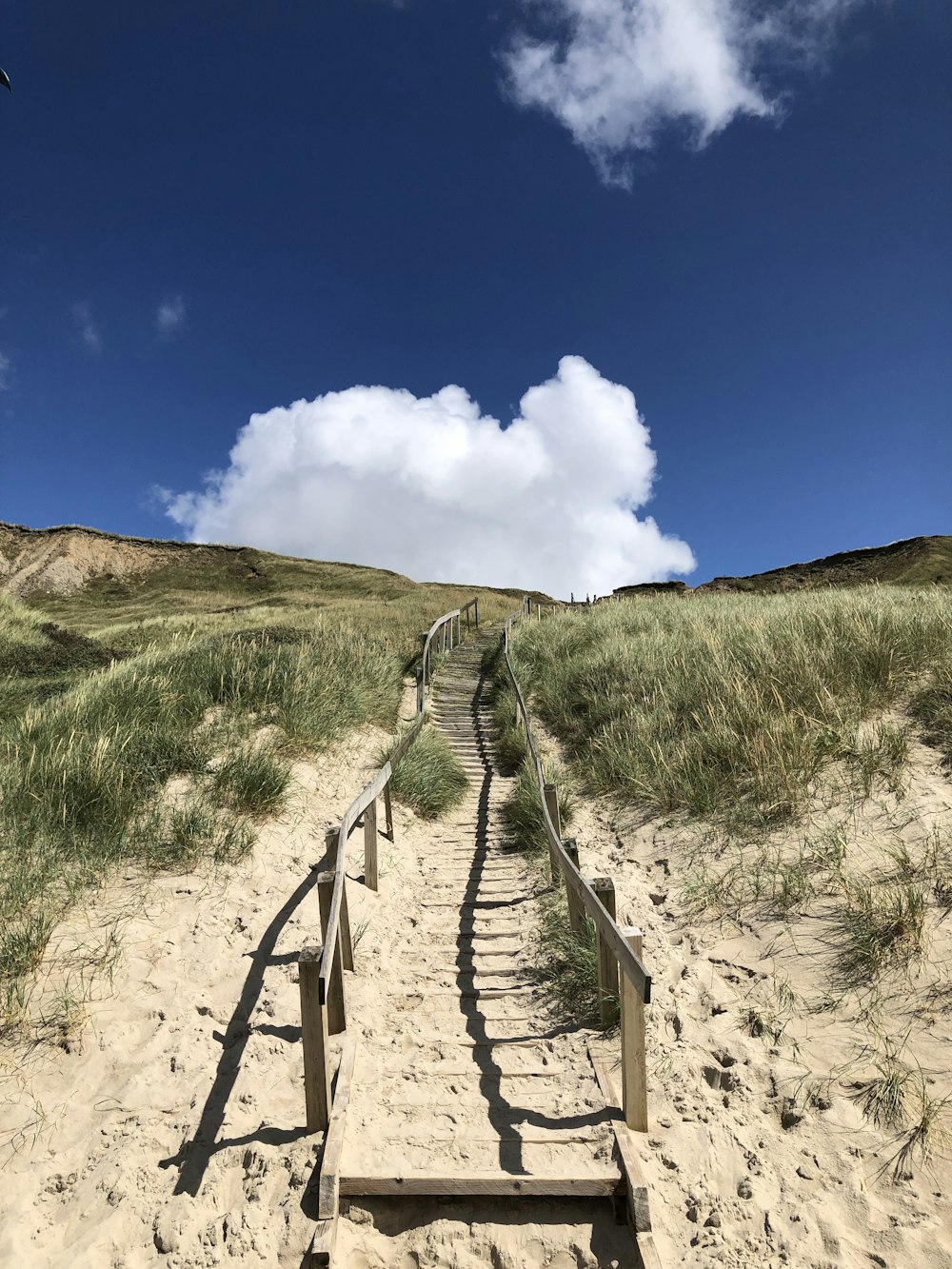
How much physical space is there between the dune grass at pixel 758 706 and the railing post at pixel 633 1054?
3.18 metres

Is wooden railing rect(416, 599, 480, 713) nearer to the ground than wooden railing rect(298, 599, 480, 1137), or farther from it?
farther from it

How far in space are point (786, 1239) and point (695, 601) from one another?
17.4 meters

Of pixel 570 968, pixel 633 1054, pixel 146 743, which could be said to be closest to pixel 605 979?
pixel 570 968

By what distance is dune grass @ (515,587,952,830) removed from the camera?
650 centimetres

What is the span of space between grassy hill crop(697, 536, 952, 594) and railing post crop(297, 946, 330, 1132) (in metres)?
38.4

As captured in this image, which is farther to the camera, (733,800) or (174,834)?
(733,800)

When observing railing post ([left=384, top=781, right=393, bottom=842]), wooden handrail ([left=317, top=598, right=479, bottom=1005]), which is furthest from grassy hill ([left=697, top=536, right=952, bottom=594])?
railing post ([left=384, top=781, right=393, bottom=842])

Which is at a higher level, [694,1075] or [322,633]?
[322,633]

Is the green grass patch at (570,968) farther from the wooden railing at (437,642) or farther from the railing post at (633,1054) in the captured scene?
the wooden railing at (437,642)

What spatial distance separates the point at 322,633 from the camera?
571 inches

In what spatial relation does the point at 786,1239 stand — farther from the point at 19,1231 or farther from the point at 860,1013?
the point at 19,1231

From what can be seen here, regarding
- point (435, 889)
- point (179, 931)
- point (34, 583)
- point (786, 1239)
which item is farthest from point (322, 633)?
point (34, 583)

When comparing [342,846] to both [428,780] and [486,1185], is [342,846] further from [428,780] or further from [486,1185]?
[428,780]

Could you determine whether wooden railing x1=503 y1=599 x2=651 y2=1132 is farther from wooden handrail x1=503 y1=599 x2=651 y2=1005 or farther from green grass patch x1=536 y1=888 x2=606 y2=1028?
green grass patch x1=536 y1=888 x2=606 y2=1028
